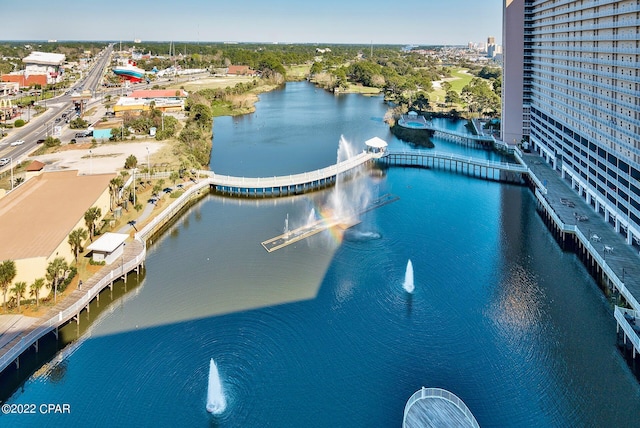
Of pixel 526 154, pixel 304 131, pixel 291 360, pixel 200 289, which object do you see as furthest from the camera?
pixel 304 131

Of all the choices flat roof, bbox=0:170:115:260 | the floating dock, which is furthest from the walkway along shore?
the floating dock

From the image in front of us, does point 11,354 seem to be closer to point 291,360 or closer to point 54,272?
point 54,272

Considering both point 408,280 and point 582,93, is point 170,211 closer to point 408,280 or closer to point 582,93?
point 408,280

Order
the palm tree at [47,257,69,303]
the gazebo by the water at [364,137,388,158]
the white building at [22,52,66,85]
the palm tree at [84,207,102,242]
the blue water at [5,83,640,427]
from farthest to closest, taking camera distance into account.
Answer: the white building at [22,52,66,85] < the gazebo by the water at [364,137,388,158] < the palm tree at [84,207,102,242] < the palm tree at [47,257,69,303] < the blue water at [5,83,640,427]

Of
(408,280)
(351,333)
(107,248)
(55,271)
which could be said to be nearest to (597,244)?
(408,280)

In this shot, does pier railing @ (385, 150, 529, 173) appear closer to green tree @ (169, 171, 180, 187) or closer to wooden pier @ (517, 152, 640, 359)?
wooden pier @ (517, 152, 640, 359)

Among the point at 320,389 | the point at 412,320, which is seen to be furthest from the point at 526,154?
the point at 320,389

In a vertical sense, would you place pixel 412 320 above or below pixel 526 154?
below
